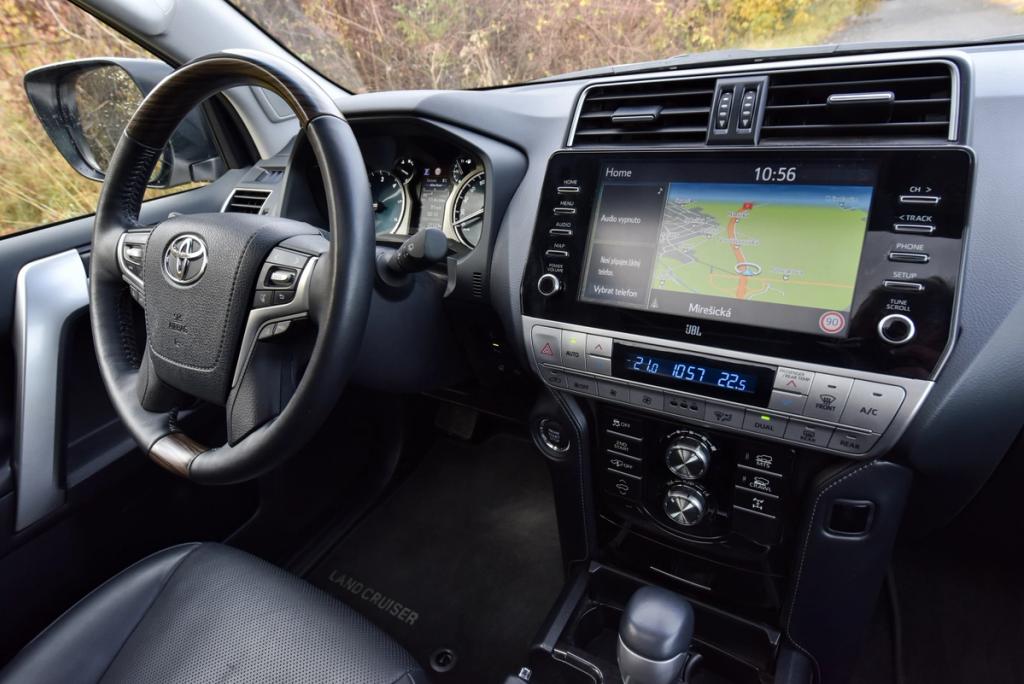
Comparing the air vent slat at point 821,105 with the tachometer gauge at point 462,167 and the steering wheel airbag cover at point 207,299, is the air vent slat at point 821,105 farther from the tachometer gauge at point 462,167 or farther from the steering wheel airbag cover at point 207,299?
the steering wheel airbag cover at point 207,299

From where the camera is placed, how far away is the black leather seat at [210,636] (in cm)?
99

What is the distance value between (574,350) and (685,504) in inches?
13.7

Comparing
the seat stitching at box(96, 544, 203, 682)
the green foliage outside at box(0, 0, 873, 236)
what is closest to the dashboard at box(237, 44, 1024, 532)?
the green foliage outside at box(0, 0, 873, 236)

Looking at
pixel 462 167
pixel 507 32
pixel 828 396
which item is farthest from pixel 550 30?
pixel 828 396

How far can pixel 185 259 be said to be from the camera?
101 cm

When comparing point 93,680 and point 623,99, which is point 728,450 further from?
point 93,680

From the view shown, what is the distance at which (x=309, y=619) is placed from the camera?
41.9 inches

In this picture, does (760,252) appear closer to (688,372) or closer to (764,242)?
(764,242)

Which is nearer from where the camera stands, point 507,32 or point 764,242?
point 764,242

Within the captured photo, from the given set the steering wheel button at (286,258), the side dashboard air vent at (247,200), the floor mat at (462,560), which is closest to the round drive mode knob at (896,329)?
the steering wheel button at (286,258)

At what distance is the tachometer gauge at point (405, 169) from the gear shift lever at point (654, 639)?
991 millimetres

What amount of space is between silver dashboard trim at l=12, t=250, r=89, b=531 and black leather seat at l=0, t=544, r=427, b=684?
0.39m

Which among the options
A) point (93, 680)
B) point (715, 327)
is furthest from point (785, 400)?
point (93, 680)

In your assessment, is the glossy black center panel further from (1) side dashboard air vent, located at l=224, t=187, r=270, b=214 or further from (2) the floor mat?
(2) the floor mat
